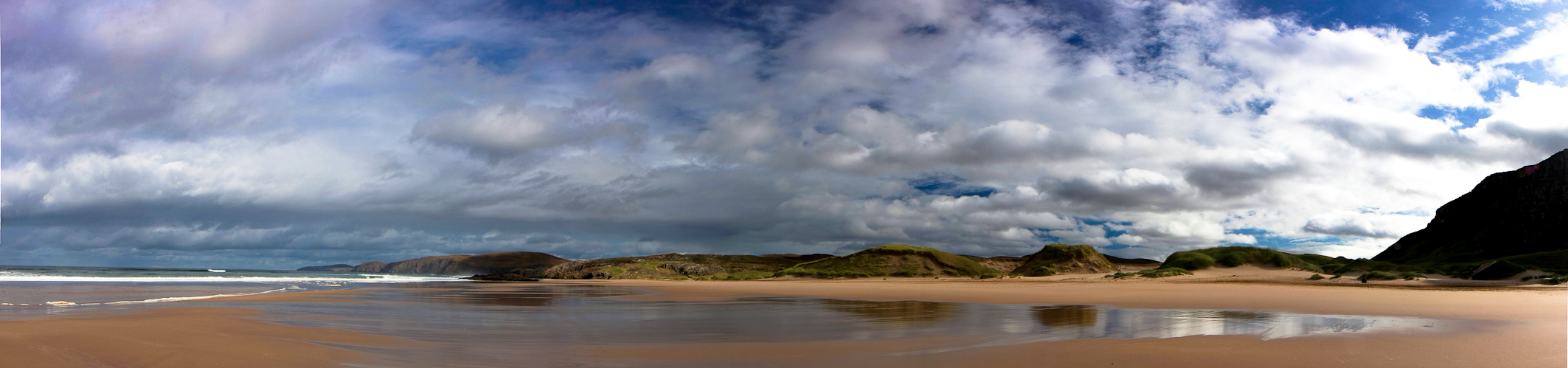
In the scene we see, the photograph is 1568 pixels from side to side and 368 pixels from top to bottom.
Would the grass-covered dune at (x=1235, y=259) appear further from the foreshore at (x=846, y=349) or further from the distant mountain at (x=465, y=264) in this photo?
the distant mountain at (x=465, y=264)

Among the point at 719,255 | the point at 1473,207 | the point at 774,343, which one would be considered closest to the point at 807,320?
the point at 774,343

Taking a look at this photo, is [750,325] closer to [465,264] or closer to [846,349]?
[846,349]

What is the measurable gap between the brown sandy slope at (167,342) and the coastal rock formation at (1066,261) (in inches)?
1926

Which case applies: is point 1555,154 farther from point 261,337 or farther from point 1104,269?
point 261,337

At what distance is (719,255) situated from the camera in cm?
11394

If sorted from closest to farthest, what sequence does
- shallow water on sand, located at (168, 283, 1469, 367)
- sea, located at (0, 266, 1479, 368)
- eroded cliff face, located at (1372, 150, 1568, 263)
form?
sea, located at (0, 266, 1479, 368) → shallow water on sand, located at (168, 283, 1469, 367) → eroded cliff face, located at (1372, 150, 1568, 263)

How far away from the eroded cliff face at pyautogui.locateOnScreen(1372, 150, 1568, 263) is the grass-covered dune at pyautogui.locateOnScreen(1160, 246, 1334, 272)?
8.38m

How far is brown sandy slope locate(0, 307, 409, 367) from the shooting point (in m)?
5.88

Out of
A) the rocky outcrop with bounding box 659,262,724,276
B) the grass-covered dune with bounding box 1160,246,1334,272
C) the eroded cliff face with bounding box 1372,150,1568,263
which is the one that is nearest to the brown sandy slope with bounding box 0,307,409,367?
the grass-covered dune with bounding box 1160,246,1334,272

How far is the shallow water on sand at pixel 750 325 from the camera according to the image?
7.22m

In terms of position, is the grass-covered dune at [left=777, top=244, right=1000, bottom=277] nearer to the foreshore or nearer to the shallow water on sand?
the shallow water on sand

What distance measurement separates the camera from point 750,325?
1018 cm

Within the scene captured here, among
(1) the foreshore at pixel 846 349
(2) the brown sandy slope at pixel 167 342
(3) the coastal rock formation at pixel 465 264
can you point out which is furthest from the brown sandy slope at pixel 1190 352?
(3) the coastal rock formation at pixel 465 264

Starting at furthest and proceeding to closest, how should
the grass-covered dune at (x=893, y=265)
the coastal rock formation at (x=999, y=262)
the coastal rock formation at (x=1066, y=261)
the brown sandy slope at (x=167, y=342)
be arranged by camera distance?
1. the coastal rock formation at (x=999, y=262)
2. the grass-covered dune at (x=893, y=265)
3. the coastal rock formation at (x=1066, y=261)
4. the brown sandy slope at (x=167, y=342)
